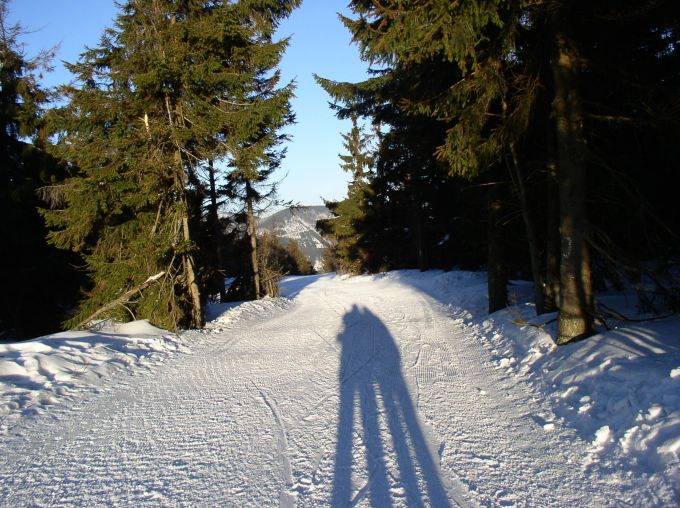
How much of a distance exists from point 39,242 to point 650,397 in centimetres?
1812

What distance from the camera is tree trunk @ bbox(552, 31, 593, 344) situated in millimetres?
5480

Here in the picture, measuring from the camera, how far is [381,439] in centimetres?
378

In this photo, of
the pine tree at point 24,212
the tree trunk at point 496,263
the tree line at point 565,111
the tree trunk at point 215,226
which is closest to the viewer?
the tree line at point 565,111

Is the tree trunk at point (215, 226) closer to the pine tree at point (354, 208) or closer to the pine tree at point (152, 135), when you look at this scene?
the pine tree at point (152, 135)

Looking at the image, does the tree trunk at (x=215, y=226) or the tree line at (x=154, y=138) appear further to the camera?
the tree trunk at (x=215, y=226)

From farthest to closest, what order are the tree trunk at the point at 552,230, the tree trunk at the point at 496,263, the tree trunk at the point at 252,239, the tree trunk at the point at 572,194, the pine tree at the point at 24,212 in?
the tree trunk at the point at 252,239, the pine tree at the point at 24,212, the tree trunk at the point at 496,263, the tree trunk at the point at 552,230, the tree trunk at the point at 572,194

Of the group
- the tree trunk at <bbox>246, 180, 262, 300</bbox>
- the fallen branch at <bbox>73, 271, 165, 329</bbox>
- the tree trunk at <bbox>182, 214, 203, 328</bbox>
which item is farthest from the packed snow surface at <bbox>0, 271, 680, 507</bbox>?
the tree trunk at <bbox>246, 180, 262, 300</bbox>

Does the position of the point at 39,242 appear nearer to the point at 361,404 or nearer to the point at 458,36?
the point at 361,404

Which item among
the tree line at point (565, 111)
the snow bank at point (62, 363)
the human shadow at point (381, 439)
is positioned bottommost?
the human shadow at point (381, 439)

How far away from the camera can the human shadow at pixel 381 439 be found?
2979mm

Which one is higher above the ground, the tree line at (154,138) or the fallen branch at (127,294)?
the tree line at (154,138)

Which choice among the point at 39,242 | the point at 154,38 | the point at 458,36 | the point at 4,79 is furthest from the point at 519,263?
the point at 4,79

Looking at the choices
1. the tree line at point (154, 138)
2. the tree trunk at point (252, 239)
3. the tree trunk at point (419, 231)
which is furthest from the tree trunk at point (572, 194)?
the tree trunk at point (419, 231)

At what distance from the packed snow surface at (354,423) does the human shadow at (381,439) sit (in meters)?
0.02
